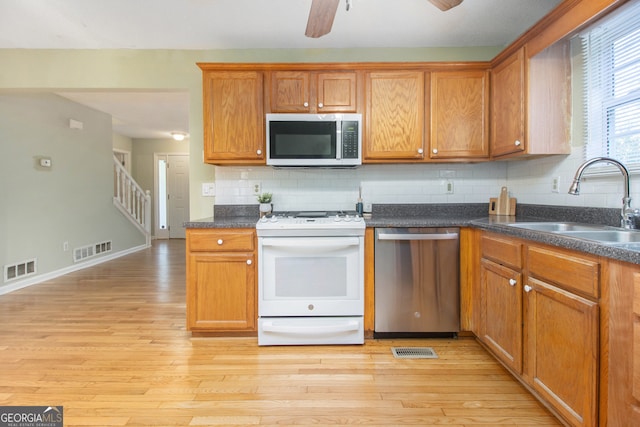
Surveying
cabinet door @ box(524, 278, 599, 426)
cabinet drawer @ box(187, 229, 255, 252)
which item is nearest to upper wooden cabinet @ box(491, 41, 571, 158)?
cabinet door @ box(524, 278, 599, 426)

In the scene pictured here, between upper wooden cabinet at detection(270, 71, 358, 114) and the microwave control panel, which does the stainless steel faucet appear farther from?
upper wooden cabinet at detection(270, 71, 358, 114)

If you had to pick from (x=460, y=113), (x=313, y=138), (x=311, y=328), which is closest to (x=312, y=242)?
(x=311, y=328)

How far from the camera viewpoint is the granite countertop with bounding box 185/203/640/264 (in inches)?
52.5

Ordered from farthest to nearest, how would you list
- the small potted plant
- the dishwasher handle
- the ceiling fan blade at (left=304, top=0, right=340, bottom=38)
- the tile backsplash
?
1. the tile backsplash
2. the small potted plant
3. the dishwasher handle
4. the ceiling fan blade at (left=304, top=0, right=340, bottom=38)

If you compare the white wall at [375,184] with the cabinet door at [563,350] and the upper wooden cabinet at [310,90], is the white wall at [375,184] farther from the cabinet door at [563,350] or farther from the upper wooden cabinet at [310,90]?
the cabinet door at [563,350]

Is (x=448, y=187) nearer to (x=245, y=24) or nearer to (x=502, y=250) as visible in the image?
(x=502, y=250)

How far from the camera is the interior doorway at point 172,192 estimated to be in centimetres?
791

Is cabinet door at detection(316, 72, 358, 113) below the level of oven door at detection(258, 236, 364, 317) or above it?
above

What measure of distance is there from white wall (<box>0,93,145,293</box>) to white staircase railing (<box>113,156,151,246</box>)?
1.13 feet

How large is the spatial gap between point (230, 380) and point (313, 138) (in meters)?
1.80

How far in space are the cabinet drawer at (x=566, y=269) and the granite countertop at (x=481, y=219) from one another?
50mm

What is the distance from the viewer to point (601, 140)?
6.68 feet

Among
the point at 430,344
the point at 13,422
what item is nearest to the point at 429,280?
the point at 430,344

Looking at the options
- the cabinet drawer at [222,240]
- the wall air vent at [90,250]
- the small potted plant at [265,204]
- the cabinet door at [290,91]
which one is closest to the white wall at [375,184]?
the small potted plant at [265,204]
